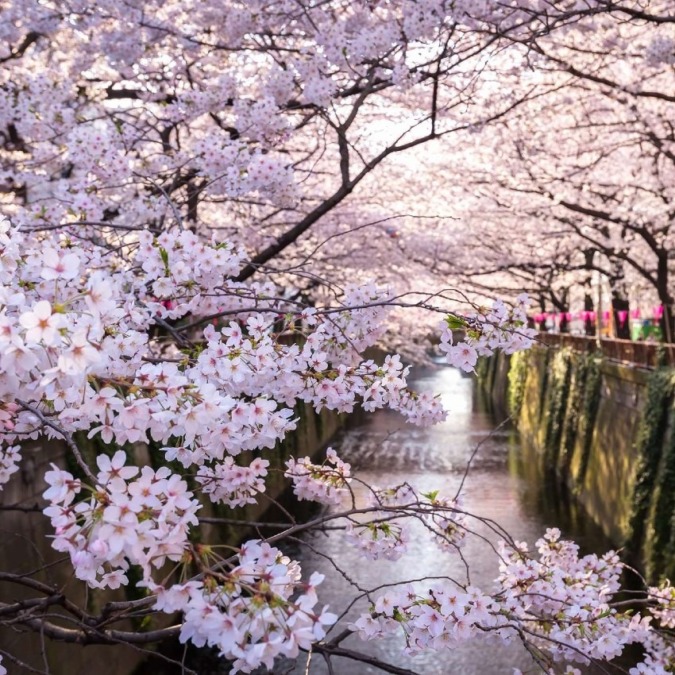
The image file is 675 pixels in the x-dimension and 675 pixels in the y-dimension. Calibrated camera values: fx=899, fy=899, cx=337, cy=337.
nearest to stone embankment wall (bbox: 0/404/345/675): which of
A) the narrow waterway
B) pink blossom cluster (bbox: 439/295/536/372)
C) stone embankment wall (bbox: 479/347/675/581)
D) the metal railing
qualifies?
the narrow waterway

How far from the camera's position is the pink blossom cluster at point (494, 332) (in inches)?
128

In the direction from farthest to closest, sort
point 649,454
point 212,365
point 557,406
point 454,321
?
point 557,406 < point 649,454 < point 454,321 < point 212,365

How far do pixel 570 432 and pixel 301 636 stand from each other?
15734 millimetres

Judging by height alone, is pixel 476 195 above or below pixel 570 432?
above

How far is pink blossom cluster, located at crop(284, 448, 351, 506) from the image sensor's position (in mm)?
3787

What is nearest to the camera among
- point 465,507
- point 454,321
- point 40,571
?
point 454,321

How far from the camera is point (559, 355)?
744 inches

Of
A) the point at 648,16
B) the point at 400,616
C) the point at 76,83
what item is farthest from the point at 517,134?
the point at 400,616

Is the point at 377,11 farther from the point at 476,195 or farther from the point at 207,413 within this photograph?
the point at 476,195

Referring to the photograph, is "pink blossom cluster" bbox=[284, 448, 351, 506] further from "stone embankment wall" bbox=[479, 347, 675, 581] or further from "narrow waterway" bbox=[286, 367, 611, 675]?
"stone embankment wall" bbox=[479, 347, 675, 581]

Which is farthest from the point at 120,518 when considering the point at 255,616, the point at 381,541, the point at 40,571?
the point at 40,571

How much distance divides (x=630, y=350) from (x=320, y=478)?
9.97m

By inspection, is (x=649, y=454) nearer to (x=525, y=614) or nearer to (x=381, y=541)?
(x=525, y=614)

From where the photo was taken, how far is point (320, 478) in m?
3.82
